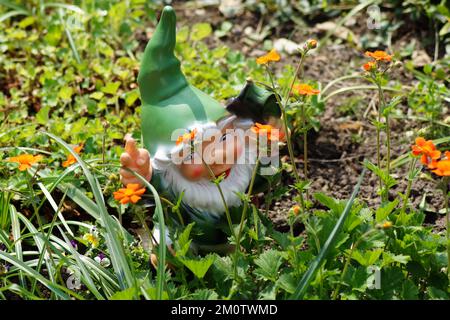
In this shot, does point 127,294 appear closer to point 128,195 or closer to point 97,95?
point 128,195

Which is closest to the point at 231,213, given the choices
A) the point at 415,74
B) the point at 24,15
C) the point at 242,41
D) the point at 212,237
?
the point at 212,237

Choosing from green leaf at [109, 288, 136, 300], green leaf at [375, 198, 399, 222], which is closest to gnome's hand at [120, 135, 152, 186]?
green leaf at [109, 288, 136, 300]

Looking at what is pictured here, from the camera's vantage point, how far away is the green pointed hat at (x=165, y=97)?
1.88 metres

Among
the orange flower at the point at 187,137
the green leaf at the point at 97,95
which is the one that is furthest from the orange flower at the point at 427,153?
the green leaf at the point at 97,95

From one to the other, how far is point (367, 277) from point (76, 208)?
1.03 metres

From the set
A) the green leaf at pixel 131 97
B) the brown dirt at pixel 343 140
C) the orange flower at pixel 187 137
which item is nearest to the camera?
the orange flower at pixel 187 137

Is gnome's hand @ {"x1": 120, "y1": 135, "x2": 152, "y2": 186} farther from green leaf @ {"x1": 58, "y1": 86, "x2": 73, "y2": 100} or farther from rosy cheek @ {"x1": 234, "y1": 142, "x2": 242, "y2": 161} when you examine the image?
green leaf @ {"x1": 58, "y1": 86, "x2": 73, "y2": 100}

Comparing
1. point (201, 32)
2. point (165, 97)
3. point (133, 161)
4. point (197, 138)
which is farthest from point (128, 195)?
point (201, 32)

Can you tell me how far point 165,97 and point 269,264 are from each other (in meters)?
0.48

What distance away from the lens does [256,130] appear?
68.6 inches

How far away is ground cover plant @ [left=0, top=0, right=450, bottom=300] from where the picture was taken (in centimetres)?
178

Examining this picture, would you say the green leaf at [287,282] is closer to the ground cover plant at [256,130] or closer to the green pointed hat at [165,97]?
the ground cover plant at [256,130]

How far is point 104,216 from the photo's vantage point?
70.7 inches

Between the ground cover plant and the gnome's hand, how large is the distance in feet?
0.14
